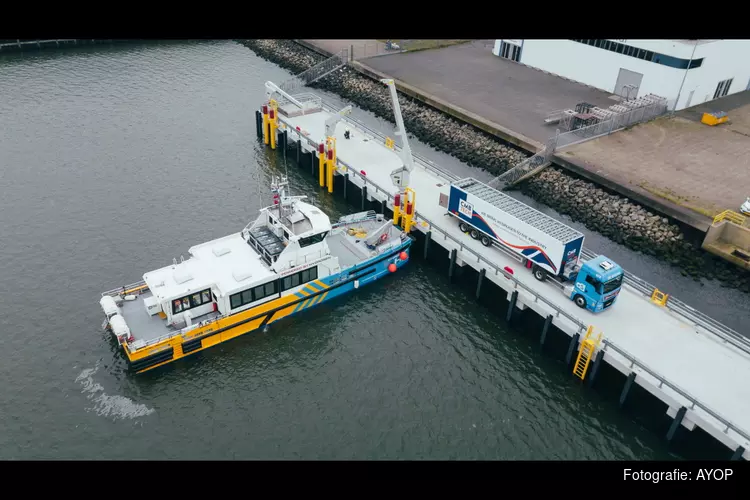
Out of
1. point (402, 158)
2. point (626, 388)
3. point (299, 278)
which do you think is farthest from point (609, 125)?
point (299, 278)

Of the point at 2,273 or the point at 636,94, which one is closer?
the point at 2,273

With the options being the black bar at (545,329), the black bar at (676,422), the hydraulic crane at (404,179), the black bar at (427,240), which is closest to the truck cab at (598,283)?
the black bar at (545,329)

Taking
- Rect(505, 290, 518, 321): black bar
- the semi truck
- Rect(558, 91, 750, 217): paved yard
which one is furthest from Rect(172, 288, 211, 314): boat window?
Rect(558, 91, 750, 217): paved yard

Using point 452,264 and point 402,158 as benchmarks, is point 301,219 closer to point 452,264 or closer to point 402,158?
point 402,158

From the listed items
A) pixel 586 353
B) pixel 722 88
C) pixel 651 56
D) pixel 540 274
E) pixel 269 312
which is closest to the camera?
pixel 586 353

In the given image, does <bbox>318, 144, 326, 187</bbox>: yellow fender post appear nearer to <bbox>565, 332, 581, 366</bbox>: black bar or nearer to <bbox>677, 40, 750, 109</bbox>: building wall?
<bbox>565, 332, 581, 366</bbox>: black bar

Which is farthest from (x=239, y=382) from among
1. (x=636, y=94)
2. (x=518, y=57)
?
(x=518, y=57)

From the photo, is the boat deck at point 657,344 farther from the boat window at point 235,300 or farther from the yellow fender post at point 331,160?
the boat window at point 235,300

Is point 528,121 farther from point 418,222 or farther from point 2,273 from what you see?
point 2,273
